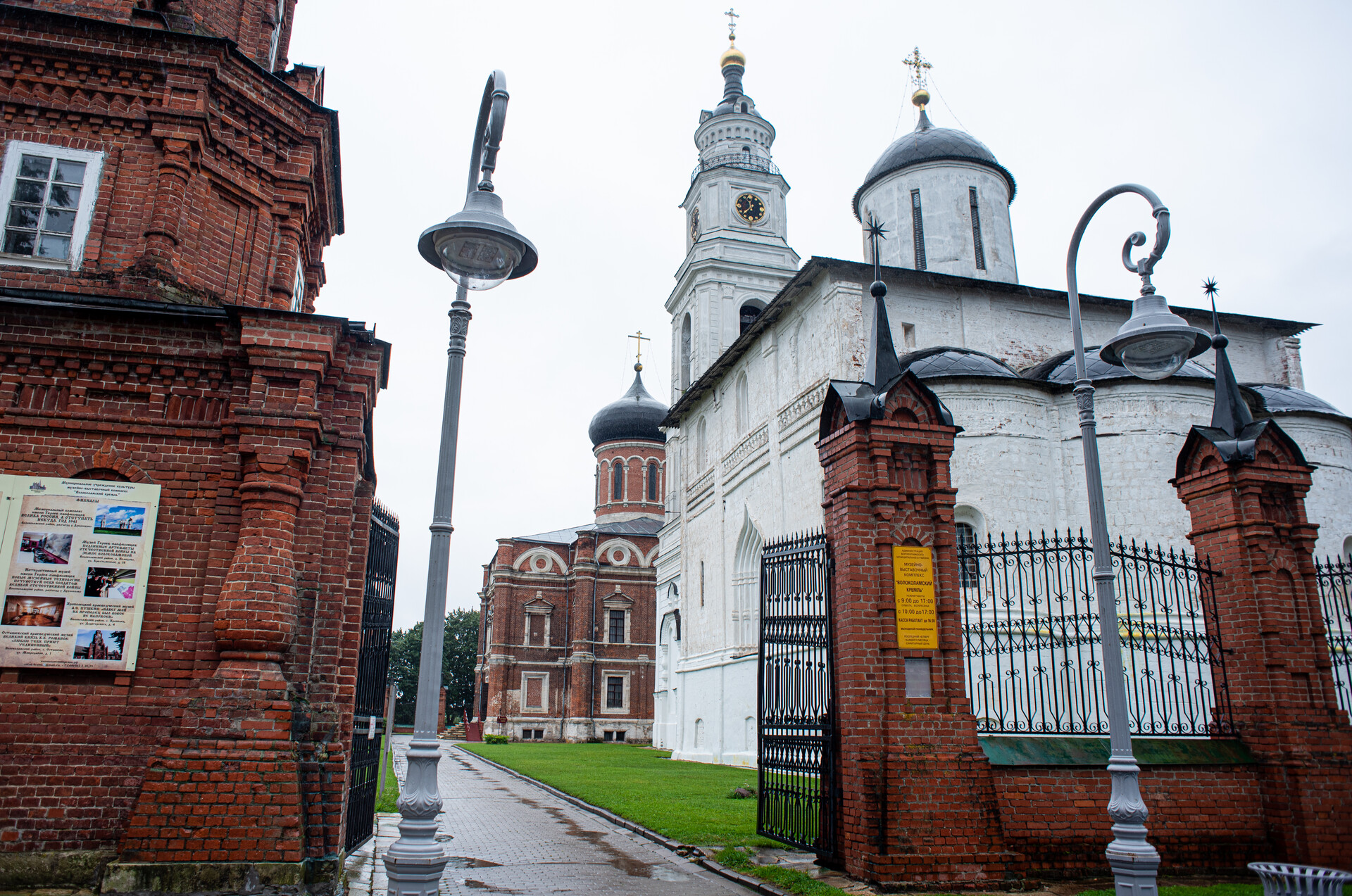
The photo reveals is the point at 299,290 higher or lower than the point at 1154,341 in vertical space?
higher

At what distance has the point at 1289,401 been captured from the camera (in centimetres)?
1955

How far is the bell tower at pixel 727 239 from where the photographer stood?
3198cm

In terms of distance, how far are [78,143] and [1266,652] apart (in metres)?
13.3

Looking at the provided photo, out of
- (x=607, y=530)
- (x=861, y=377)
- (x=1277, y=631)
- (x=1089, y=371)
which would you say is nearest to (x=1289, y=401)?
(x=1089, y=371)

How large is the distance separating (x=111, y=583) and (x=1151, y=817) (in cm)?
937

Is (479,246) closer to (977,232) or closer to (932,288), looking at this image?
(932,288)

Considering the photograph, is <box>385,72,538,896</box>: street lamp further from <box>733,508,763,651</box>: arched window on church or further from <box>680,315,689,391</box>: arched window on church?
<box>680,315,689,391</box>: arched window on church

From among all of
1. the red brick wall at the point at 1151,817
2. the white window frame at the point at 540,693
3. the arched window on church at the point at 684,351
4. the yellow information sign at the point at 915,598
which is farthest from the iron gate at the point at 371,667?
the white window frame at the point at 540,693

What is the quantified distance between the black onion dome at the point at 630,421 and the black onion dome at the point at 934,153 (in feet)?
83.2

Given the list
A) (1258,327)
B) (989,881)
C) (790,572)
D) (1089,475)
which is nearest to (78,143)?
(790,572)

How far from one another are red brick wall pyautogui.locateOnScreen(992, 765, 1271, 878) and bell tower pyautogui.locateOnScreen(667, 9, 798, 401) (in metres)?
23.7

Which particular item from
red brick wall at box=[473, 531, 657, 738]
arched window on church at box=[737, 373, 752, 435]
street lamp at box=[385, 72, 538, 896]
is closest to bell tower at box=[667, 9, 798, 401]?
arched window on church at box=[737, 373, 752, 435]

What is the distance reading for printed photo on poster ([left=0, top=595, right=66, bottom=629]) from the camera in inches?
282

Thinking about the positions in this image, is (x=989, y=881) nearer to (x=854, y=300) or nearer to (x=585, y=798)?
(x=585, y=798)
